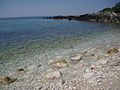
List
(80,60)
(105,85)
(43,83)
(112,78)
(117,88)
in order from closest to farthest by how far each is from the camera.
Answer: (117,88), (105,85), (112,78), (43,83), (80,60)

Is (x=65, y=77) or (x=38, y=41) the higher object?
(x=38, y=41)

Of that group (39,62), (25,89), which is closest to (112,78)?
(25,89)

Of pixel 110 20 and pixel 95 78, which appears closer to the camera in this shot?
pixel 95 78

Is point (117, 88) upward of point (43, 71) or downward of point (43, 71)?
upward

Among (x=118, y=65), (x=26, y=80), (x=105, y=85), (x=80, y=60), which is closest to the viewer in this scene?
(x=105, y=85)

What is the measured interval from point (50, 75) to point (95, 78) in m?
2.28

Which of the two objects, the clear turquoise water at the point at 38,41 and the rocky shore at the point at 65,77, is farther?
the clear turquoise water at the point at 38,41

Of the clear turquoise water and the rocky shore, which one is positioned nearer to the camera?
the rocky shore

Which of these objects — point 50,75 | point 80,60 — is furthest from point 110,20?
point 50,75

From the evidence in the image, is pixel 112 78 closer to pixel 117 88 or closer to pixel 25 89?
pixel 117 88

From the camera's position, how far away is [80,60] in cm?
945

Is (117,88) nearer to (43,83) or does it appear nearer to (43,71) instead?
(43,83)

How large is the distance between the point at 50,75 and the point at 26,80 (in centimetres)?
125

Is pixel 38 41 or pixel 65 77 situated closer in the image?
pixel 65 77
